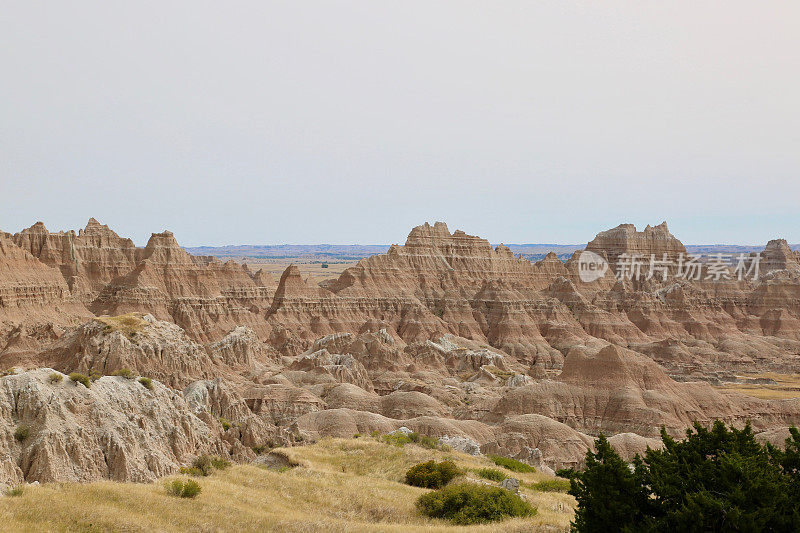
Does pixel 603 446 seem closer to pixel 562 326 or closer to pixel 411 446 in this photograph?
pixel 411 446

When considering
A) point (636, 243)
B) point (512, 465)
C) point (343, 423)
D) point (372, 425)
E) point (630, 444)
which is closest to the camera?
point (512, 465)

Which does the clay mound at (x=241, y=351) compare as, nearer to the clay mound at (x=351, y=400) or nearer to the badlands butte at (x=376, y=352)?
the badlands butte at (x=376, y=352)

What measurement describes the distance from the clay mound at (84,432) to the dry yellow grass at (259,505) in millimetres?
1217

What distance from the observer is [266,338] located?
4333 inches

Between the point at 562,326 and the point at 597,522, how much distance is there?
110313 mm

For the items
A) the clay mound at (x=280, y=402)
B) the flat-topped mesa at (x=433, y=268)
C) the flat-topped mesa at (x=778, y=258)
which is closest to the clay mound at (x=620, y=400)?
the clay mound at (x=280, y=402)

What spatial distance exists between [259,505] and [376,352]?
2556 inches

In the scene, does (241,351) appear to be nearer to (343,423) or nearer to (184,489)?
Answer: (343,423)

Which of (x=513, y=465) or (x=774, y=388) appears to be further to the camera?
(x=774, y=388)

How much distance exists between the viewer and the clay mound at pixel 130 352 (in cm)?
4203

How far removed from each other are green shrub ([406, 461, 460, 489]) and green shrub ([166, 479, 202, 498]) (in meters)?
11.0

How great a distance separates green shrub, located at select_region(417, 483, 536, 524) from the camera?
87.1ft

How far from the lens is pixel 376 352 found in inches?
3570

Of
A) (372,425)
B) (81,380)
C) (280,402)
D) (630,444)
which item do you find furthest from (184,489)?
(280,402)
